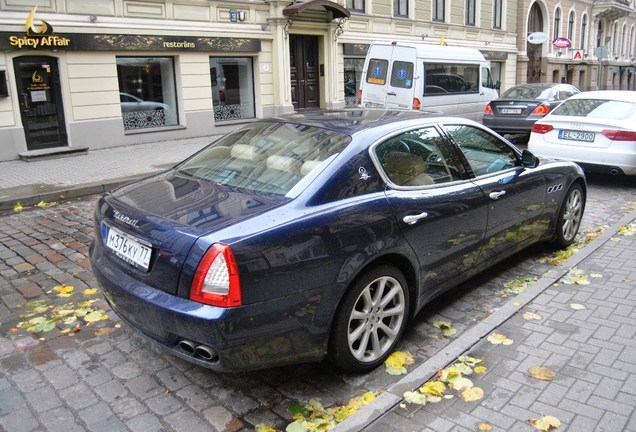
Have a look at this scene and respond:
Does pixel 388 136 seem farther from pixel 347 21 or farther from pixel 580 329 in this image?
pixel 347 21

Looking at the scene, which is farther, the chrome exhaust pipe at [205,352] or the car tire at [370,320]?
the car tire at [370,320]

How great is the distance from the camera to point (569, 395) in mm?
3115

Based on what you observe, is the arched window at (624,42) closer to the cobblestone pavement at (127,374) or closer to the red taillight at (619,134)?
the red taillight at (619,134)

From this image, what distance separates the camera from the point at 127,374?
3.38 m

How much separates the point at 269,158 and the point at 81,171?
302 inches

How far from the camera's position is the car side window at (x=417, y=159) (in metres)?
3.68

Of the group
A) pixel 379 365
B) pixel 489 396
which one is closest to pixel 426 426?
pixel 489 396

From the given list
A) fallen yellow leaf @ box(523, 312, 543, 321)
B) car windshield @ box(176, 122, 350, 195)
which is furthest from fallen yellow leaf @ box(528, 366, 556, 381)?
car windshield @ box(176, 122, 350, 195)

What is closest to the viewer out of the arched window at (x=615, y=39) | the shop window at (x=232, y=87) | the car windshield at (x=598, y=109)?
the car windshield at (x=598, y=109)

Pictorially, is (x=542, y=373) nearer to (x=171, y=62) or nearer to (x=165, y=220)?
(x=165, y=220)

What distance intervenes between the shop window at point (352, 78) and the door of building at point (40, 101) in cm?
983

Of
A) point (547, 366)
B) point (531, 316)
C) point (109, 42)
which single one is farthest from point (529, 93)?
point (547, 366)

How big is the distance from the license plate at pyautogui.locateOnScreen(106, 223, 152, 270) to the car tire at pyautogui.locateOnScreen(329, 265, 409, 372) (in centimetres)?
113

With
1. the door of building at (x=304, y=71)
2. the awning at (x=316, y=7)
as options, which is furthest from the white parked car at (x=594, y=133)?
the door of building at (x=304, y=71)
